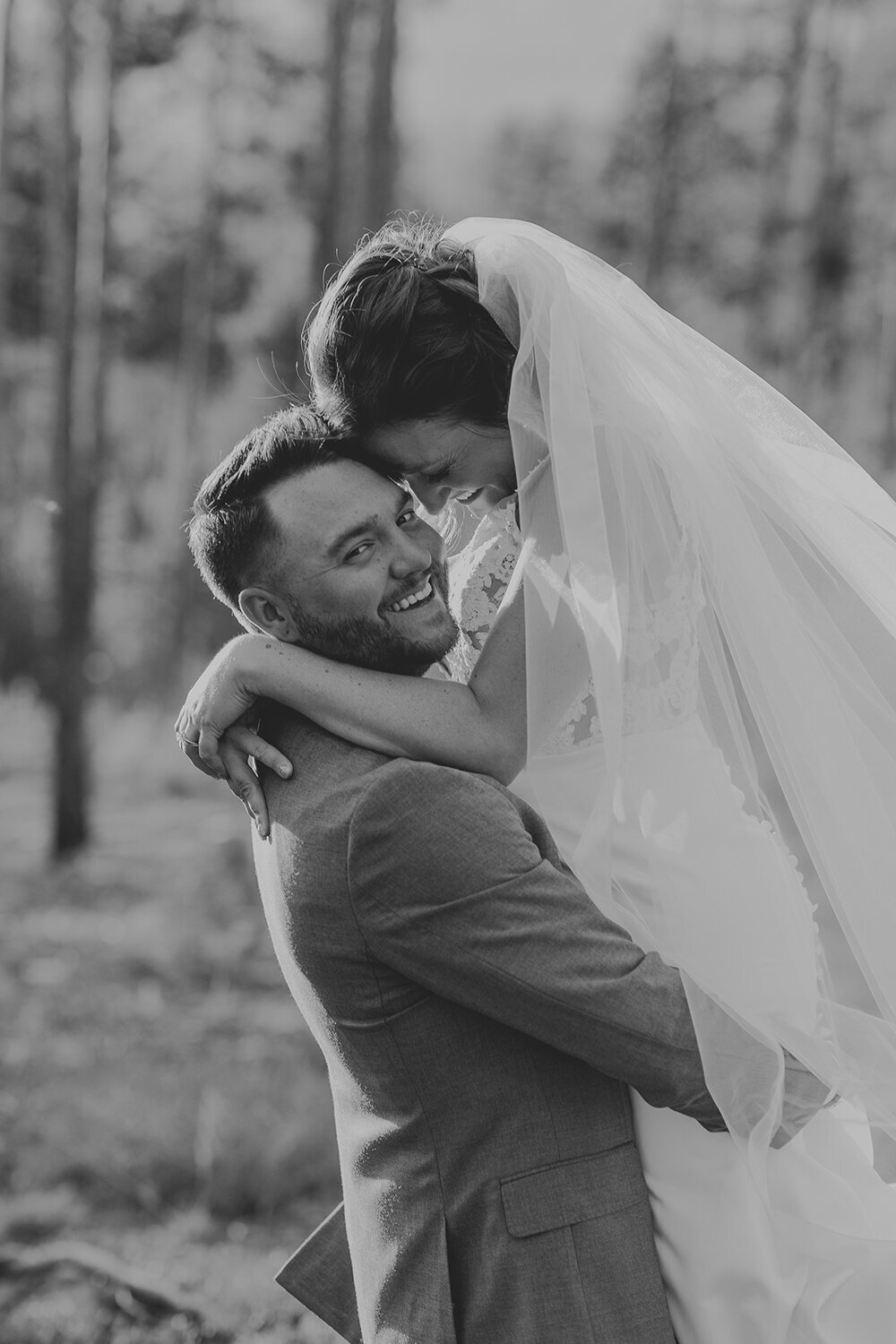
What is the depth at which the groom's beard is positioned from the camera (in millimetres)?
2445

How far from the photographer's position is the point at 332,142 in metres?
13.9

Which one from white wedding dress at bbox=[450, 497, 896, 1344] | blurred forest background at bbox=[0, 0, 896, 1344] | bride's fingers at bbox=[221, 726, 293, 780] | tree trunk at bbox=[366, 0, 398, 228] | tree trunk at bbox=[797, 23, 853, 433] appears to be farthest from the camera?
tree trunk at bbox=[797, 23, 853, 433]

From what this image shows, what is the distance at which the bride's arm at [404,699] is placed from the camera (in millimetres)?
2236

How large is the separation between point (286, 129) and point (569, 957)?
22521mm

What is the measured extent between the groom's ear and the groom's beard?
26 mm

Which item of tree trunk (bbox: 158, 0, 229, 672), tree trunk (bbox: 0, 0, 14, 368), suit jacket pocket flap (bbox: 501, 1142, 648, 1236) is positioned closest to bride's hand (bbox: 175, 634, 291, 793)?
suit jacket pocket flap (bbox: 501, 1142, 648, 1236)

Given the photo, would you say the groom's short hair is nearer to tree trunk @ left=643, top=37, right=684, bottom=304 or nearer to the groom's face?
the groom's face

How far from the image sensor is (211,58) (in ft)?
64.4

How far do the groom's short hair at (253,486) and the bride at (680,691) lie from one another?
7 cm

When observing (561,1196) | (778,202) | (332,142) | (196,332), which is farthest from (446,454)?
(778,202)

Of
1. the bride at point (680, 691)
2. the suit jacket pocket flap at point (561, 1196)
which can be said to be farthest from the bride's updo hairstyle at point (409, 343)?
the suit jacket pocket flap at point (561, 1196)

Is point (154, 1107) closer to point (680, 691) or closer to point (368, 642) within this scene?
point (368, 642)

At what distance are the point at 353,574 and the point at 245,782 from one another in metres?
0.40

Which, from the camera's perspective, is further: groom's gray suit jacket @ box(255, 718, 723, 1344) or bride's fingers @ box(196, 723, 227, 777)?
bride's fingers @ box(196, 723, 227, 777)
